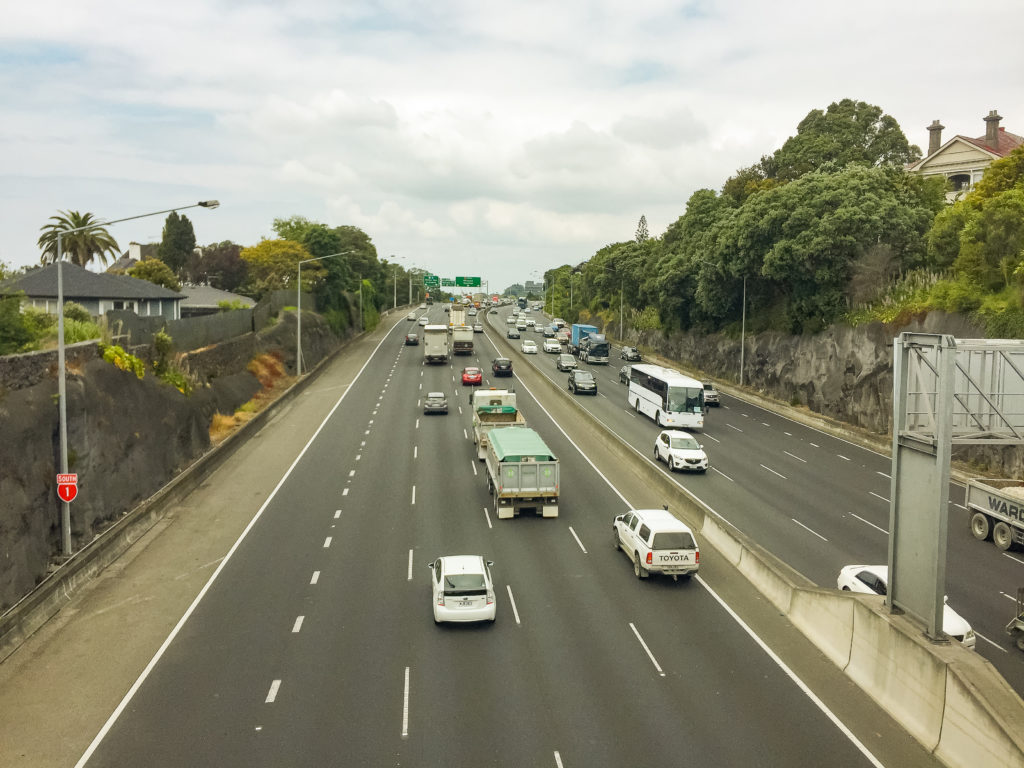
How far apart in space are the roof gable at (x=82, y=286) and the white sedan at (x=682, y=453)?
117 ft

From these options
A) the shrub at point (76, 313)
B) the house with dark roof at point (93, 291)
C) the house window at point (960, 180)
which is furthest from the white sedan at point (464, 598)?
the house window at point (960, 180)

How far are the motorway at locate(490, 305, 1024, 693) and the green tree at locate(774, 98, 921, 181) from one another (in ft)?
130

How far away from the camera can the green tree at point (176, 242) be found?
114 metres

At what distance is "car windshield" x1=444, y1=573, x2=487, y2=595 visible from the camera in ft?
69.0

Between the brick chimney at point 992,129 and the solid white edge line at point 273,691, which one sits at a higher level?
the brick chimney at point 992,129

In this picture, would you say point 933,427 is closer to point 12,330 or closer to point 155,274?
point 12,330

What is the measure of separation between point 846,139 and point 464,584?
80.8m

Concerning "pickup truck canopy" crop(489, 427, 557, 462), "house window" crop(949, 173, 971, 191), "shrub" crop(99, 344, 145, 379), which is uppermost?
"house window" crop(949, 173, 971, 191)

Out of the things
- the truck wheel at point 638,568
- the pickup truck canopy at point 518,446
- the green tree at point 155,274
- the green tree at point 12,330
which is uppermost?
the green tree at point 155,274

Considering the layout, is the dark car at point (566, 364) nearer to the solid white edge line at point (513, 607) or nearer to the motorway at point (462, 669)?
the motorway at point (462, 669)

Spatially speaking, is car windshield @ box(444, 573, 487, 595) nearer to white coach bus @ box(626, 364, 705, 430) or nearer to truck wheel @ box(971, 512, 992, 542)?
truck wheel @ box(971, 512, 992, 542)

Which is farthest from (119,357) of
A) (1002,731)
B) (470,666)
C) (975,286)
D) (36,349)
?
(975,286)

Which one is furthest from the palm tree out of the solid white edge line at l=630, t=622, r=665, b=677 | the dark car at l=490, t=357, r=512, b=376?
the solid white edge line at l=630, t=622, r=665, b=677

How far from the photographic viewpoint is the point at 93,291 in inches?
2099
